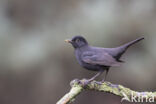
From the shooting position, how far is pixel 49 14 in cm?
782

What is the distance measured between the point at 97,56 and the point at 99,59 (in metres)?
0.03

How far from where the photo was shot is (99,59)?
11.2ft

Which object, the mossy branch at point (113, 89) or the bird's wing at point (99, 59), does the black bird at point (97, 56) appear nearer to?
the bird's wing at point (99, 59)

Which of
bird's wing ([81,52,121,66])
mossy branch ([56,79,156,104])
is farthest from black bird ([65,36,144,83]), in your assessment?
mossy branch ([56,79,156,104])

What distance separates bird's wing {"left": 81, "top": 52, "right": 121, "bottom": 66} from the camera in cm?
330

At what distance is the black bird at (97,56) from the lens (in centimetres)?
333

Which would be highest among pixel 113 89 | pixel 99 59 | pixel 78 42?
pixel 78 42

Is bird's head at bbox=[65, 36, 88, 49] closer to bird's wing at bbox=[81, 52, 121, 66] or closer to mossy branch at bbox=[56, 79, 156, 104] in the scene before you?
bird's wing at bbox=[81, 52, 121, 66]

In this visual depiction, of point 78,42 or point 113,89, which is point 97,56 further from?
point 113,89

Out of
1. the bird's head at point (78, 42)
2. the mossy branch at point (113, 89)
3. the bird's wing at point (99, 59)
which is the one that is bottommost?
the mossy branch at point (113, 89)

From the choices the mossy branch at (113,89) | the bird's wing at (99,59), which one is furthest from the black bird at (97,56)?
the mossy branch at (113,89)

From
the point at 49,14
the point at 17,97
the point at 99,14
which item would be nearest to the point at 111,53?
the point at 99,14

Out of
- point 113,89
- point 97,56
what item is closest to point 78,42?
point 97,56

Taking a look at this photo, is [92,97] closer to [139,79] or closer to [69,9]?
[139,79]
